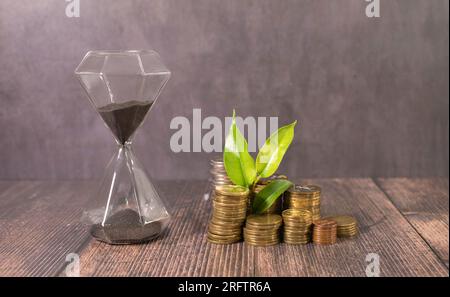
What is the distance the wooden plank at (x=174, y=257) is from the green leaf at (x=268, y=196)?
106 millimetres

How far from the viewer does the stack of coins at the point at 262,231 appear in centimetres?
126

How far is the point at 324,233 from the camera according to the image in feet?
4.15

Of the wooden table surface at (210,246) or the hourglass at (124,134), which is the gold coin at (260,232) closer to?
the wooden table surface at (210,246)

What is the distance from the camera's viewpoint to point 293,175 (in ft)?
6.51

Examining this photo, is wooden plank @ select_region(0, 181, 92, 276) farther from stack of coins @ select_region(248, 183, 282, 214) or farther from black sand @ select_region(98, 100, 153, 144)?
stack of coins @ select_region(248, 183, 282, 214)

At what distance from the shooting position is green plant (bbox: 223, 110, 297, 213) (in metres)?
1.33

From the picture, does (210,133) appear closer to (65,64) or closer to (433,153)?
(65,64)

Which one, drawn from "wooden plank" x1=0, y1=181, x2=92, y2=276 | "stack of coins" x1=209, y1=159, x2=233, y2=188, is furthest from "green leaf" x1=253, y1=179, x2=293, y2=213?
"wooden plank" x1=0, y1=181, x2=92, y2=276

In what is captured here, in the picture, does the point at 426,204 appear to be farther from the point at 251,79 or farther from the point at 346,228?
the point at 251,79

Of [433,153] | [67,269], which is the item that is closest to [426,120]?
[433,153]

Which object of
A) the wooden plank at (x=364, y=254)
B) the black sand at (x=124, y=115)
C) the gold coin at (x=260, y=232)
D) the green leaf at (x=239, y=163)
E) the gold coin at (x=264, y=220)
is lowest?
the wooden plank at (x=364, y=254)

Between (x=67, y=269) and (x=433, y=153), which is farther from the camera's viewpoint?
(x=433, y=153)

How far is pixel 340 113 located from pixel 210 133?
1.28 feet

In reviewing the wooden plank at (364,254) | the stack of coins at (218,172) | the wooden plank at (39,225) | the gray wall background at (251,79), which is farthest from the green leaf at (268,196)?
Answer: the gray wall background at (251,79)
